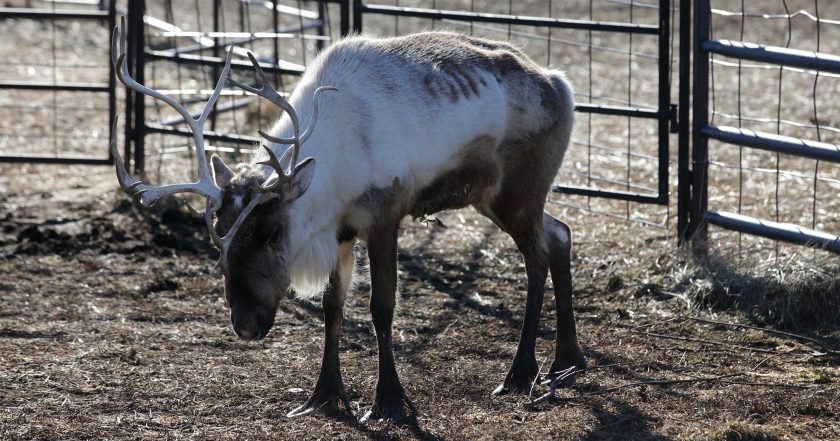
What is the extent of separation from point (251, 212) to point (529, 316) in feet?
5.07

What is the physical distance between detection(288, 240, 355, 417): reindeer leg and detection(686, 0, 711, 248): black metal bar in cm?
253

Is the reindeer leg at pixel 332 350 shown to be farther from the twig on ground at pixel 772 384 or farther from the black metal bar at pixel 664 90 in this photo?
the black metal bar at pixel 664 90

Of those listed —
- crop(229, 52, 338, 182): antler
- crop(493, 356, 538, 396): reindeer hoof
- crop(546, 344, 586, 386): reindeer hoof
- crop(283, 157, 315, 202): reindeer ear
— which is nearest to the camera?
crop(229, 52, 338, 182): antler

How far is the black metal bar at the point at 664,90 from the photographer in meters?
6.68

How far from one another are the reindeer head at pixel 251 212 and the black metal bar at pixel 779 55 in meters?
2.83

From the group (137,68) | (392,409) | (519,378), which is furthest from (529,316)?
(137,68)

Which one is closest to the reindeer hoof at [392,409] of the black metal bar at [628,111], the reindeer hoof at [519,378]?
the reindeer hoof at [519,378]

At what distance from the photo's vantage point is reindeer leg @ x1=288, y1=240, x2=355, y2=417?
491cm

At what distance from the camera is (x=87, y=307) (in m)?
6.30

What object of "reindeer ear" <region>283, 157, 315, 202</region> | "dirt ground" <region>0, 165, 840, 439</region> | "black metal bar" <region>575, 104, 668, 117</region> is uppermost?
"reindeer ear" <region>283, 157, 315, 202</region>

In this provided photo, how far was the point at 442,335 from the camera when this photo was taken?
5.92m

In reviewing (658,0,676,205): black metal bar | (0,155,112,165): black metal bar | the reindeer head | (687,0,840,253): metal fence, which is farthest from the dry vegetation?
the reindeer head

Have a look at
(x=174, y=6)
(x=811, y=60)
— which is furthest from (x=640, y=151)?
(x=174, y=6)

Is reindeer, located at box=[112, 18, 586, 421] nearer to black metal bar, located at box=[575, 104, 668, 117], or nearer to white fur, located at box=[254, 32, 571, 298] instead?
white fur, located at box=[254, 32, 571, 298]
